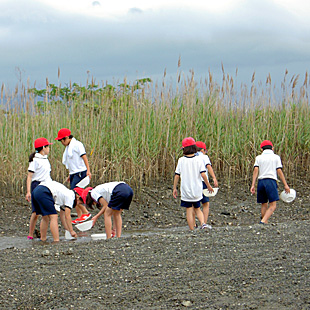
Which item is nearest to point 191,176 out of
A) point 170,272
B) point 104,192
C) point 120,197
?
point 120,197

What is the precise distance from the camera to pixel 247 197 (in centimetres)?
1154

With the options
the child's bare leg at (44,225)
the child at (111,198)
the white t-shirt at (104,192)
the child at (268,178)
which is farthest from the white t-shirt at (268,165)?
the child's bare leg at (44,225)

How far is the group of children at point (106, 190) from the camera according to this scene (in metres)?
7.30

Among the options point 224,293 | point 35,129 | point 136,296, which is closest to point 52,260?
point 136,296

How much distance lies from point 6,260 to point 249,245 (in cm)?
277

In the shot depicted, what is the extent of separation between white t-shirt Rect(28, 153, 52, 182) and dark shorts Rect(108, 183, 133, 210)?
1613 millimetres

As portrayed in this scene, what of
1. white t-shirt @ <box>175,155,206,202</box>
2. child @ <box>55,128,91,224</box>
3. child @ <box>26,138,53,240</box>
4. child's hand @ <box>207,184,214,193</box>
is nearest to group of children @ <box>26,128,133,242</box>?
child @ <box>26,138,53,240</box>

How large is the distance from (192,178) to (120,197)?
4.17 ft

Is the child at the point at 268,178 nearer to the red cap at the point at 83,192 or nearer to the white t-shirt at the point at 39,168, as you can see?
the red cap at the point at 83,192

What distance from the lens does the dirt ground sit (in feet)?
14.3

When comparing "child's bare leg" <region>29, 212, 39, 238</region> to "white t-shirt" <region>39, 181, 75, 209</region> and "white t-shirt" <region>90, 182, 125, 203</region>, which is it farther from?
"white t-shirt" <region>90, 182, 125, 203</region>

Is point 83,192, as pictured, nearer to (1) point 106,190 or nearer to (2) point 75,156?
(1) point 106,190

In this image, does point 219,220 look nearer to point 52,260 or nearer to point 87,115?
point 87,115

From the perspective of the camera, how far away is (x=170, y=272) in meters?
5.01
